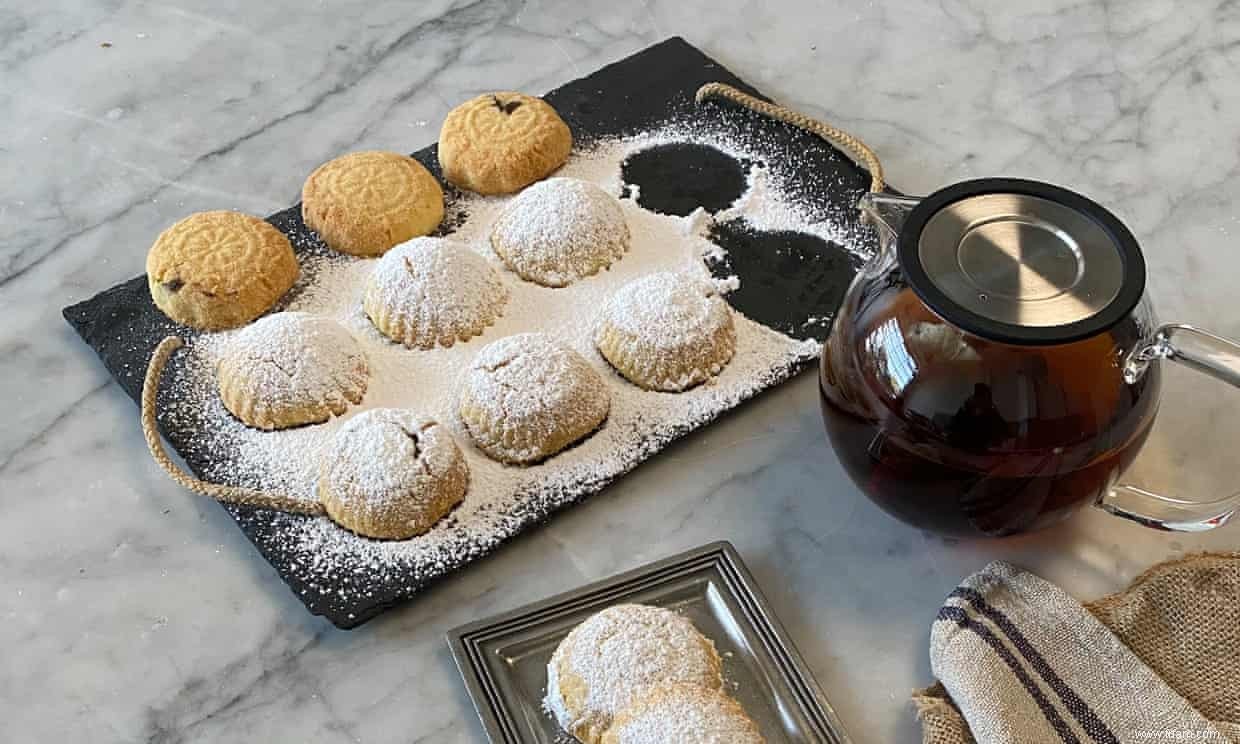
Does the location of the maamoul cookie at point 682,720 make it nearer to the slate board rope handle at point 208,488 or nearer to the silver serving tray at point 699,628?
the silver serving tray at point 699,628

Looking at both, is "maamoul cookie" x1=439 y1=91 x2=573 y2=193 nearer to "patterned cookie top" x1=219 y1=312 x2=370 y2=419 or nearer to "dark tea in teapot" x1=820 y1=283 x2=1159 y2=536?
"patterned cookie top" x1=219 y1=312 x2=370 y2=419

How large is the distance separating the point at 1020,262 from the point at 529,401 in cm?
38

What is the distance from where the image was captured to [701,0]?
4.87 ft

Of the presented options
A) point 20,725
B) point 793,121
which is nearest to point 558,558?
point 20,725

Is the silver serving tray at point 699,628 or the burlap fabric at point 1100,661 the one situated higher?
the burlap fabric at point 1100,661

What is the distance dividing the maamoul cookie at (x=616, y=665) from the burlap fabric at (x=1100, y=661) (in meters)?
0.16

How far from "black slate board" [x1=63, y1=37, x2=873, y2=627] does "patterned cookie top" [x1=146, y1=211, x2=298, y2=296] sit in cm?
5

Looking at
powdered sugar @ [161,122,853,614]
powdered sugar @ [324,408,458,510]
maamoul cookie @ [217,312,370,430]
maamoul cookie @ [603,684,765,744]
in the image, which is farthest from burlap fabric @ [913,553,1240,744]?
→ maamoul cookie @ [217,312,370,430]

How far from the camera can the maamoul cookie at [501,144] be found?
3.84ft

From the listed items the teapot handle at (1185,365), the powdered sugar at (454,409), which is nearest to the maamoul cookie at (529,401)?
the powdered sugar at (454,409)

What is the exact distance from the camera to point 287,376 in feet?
3.20

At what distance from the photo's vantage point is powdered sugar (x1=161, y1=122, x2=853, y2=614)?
90 cm

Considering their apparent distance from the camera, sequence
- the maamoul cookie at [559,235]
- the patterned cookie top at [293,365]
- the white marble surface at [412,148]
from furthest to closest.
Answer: the maamoul cookie at [559,235] → the patterned cookie top at [293,365] → the white marble surface at [412,148]

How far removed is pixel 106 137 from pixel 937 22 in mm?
948
